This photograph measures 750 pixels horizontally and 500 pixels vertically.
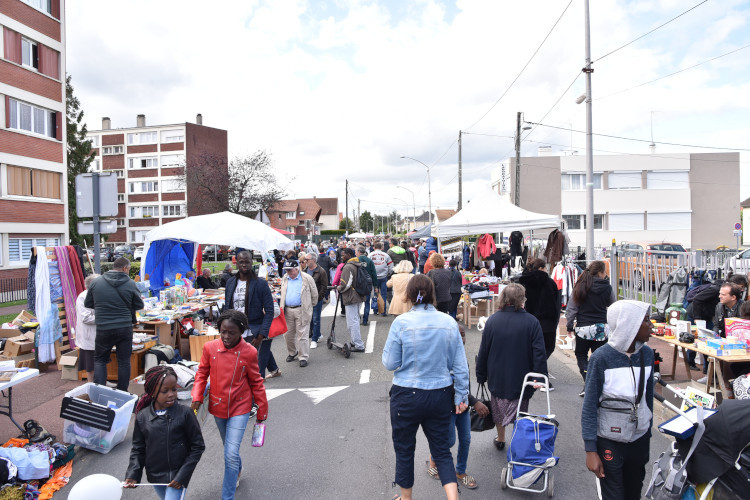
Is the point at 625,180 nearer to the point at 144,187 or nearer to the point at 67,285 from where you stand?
the point at 67,285

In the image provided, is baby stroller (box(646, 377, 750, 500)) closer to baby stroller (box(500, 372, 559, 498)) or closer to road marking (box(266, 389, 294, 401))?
baby stroller (box(500, 372, 559, 498))

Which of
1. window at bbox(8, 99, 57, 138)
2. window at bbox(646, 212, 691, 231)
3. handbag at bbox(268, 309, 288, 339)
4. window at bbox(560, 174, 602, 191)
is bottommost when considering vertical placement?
handbag at bbox(268, 309, 288, 339)

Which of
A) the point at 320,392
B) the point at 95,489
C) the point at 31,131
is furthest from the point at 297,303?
the point at 31,131

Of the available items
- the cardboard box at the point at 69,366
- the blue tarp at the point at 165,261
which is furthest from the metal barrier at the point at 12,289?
the cardboard box at the point at 69,366

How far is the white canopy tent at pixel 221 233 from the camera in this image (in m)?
11.1

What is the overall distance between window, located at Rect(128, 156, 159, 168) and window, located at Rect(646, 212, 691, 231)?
169 feet

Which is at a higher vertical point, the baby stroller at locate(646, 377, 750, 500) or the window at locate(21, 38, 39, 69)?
the window at locate(21, 38, 39, 69)

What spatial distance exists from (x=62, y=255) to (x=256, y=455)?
18.8 feet

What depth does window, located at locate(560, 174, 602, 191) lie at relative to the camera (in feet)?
132

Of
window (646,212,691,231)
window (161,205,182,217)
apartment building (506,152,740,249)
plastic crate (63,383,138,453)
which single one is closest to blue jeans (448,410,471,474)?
plastic crate (63,383,138,453)

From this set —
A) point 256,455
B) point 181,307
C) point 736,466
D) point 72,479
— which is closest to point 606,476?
point 736,466

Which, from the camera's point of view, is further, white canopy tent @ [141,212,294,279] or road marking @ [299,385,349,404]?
white canopy tent @ [141,212,294,279]

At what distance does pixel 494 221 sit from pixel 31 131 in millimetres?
22592

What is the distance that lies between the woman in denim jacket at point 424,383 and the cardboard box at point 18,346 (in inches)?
314
